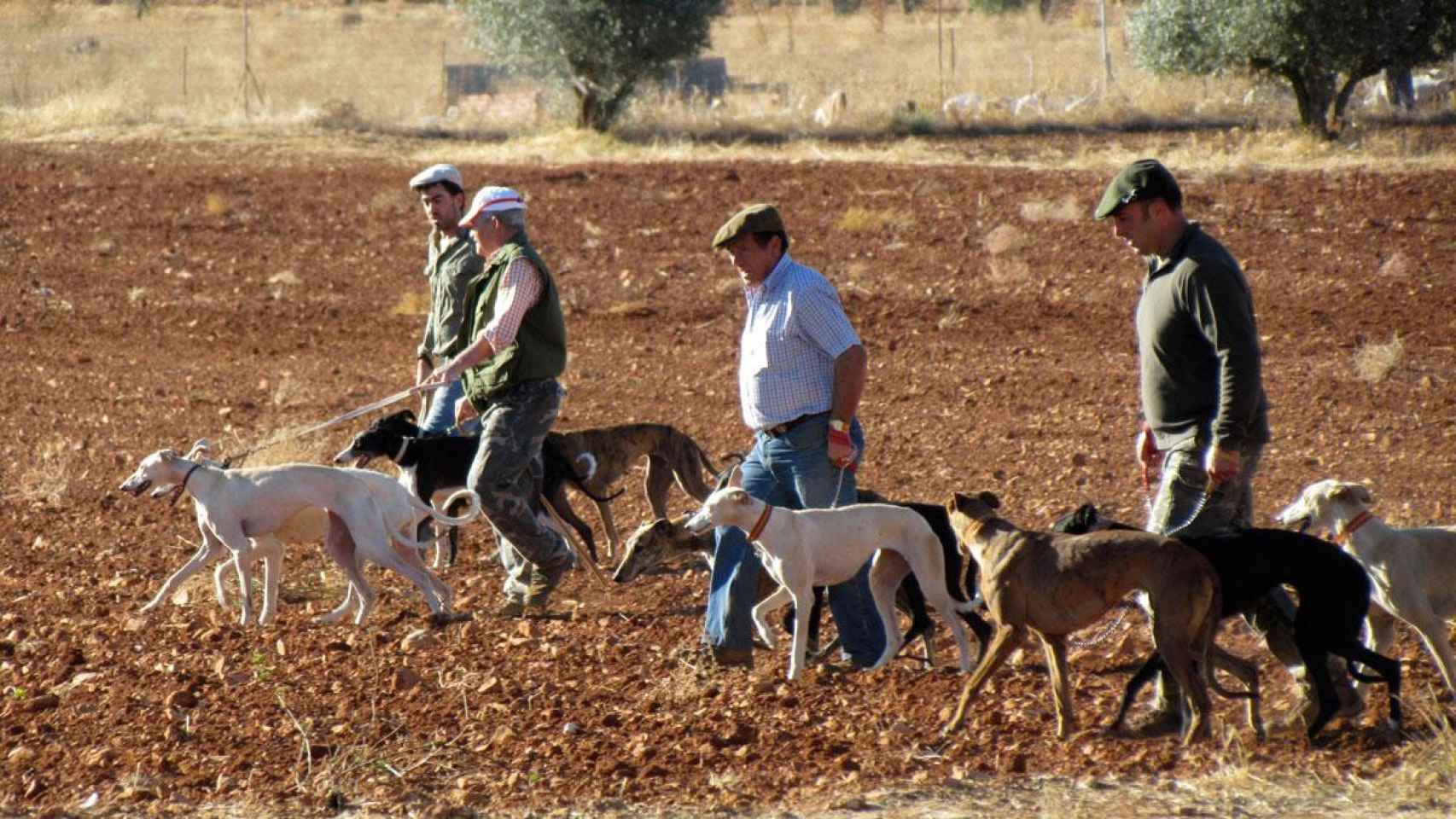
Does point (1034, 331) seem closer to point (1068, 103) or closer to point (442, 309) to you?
point (442, 309)

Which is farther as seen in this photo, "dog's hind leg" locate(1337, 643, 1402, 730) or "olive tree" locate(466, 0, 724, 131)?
"olive tree" locate(466, 0, 724, 131)

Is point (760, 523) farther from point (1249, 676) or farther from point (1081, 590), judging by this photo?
point (1249, 676)

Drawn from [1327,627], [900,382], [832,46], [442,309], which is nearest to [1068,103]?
[832,46]

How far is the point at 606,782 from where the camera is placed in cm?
668

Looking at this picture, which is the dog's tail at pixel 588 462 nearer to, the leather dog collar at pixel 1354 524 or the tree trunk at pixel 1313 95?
the leather dog collar at pixel 1354 524

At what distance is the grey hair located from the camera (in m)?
8.69

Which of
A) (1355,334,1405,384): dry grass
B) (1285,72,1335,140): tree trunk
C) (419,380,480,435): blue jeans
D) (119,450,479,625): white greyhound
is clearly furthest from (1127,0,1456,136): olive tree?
(119,450,479,625): white greyhound

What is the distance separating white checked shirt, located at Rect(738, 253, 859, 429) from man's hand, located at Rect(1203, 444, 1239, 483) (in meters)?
1.63

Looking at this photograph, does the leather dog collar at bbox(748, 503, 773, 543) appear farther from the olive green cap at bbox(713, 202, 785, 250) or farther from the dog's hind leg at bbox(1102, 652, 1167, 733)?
the dog's hind leg at bbox(1102, 652, 1167, 733)

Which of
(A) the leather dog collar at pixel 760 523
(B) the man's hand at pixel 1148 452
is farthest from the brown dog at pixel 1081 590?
(A) the leather dog collar at pixel 760 523

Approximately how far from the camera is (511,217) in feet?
28.7

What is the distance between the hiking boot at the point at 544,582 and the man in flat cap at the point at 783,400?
152 cm

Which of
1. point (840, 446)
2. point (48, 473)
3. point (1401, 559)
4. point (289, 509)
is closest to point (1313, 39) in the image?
point (48, 473)

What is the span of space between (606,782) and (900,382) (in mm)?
10219
